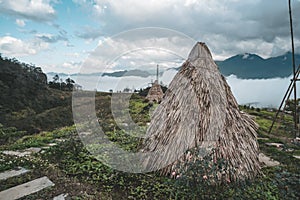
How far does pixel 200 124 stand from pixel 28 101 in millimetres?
7314

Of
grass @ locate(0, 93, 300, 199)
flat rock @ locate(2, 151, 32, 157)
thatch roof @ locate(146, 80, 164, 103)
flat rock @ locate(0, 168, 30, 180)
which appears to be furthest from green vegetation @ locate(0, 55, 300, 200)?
thatch roof @ locate(146, 80, 164, 103)

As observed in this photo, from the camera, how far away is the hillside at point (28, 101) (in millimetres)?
7621

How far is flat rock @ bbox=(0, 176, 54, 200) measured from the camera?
10.1 ft

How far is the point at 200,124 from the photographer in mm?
3580

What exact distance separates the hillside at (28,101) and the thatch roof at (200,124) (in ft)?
16.9

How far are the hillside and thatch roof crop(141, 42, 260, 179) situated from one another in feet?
16.9

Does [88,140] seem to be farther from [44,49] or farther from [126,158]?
[44,49]

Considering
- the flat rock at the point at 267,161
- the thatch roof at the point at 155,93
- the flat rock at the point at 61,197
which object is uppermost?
the thatch roof at the point at 155,93

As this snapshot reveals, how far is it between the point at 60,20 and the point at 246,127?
5.25 m

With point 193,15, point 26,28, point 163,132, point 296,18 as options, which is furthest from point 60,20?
point 296,18

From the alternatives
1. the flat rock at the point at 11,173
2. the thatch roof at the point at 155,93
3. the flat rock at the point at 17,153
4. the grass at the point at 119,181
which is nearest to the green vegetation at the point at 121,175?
the grass at the point at 119,181

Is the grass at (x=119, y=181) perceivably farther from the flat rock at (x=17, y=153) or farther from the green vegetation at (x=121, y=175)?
the flat rock at (x=17, y=153)

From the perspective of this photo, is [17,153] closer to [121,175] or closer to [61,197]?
[61,197]

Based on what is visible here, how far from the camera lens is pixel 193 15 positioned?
4633mm
